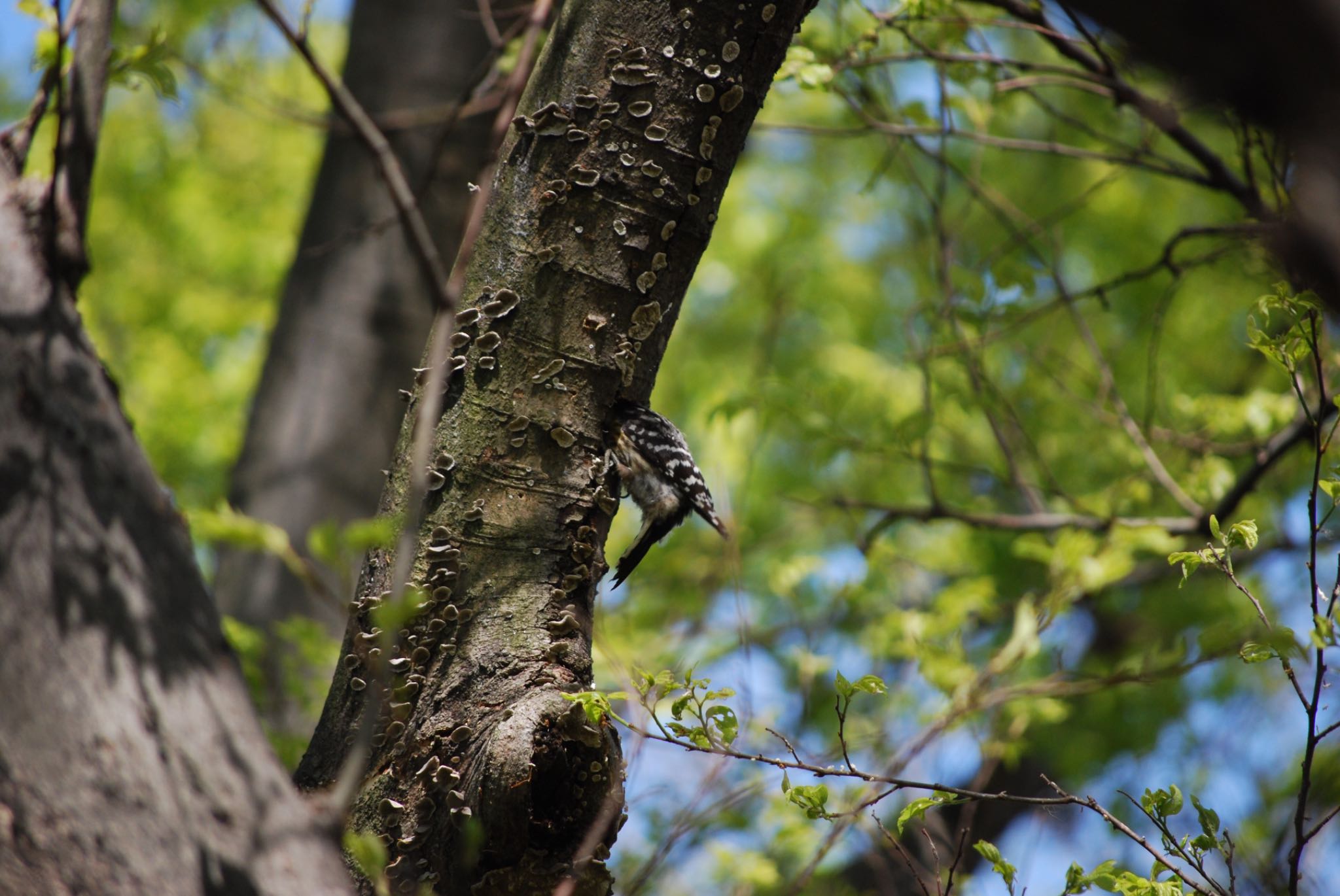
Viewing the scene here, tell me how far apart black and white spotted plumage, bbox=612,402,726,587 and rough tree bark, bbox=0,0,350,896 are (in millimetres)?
1127

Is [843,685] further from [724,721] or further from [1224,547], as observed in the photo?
[1224,547]

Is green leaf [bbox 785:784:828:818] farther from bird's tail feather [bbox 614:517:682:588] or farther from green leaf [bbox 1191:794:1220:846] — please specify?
bird's tail feather [bbox 614:517:682:588]

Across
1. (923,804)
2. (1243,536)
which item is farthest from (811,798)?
(1243,536)

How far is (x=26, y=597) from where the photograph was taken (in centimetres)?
108

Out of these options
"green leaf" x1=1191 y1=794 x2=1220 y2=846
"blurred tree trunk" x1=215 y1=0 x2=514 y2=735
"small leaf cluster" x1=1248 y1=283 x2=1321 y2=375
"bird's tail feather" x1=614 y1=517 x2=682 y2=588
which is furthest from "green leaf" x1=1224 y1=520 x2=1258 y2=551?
"blurred tree trunk" x1=215 y1=0 x2=514 y2=735

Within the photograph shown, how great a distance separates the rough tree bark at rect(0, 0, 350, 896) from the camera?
41.8 inches

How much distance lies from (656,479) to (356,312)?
254cm

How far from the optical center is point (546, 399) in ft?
6.10

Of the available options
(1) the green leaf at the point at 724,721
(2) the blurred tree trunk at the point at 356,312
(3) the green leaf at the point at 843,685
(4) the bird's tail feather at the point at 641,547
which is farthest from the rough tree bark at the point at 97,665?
(2) the blurred tree trunk at the point at 356,312

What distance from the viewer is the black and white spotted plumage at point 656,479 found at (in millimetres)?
2480

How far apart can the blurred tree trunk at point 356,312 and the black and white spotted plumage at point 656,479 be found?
1998mm

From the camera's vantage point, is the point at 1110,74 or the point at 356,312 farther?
the point at 356,312

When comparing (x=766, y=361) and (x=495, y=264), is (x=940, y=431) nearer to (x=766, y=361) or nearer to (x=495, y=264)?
(x=766, y=361)

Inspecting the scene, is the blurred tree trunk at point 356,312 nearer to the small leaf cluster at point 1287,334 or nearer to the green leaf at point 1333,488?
the small leaf cluster at point 1287,334
